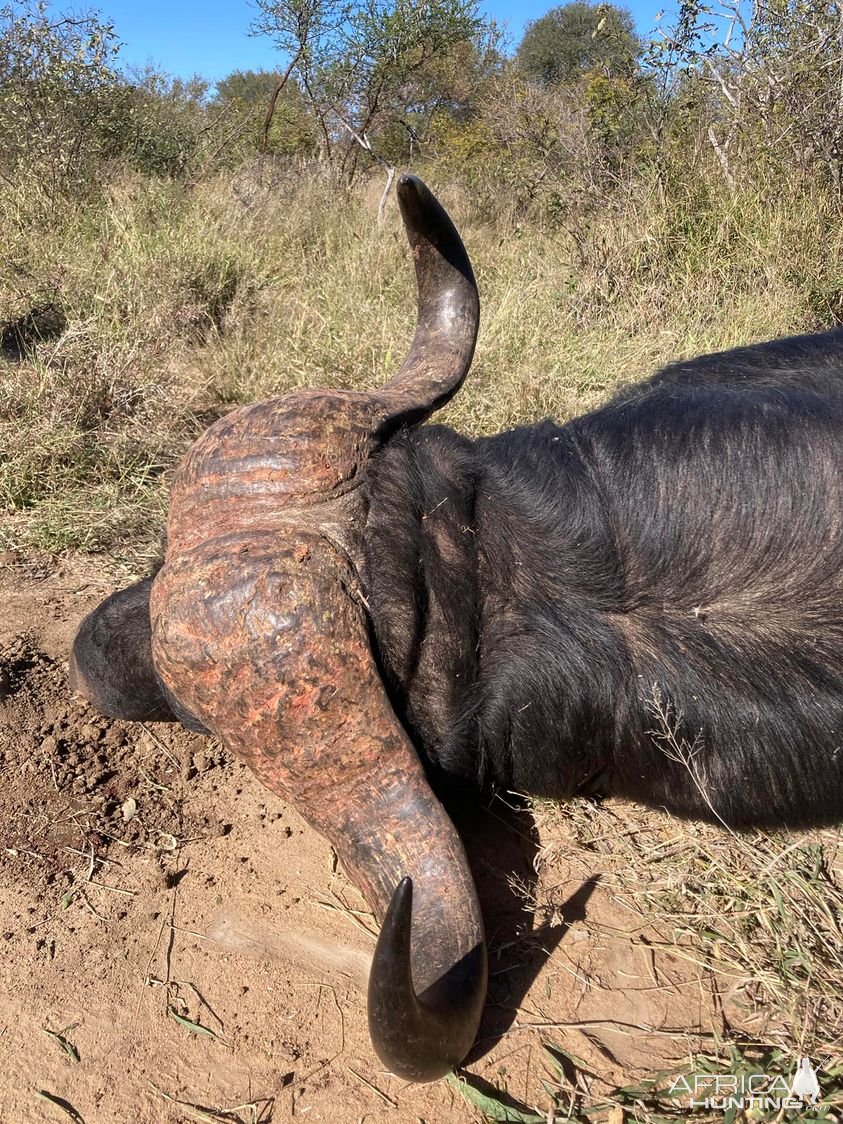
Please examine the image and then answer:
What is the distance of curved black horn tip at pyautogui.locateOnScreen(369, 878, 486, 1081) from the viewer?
4.40 ft

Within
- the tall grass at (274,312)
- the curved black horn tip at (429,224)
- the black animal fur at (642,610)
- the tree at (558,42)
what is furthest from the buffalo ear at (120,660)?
the tree at (558,42)

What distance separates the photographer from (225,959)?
7.53ft

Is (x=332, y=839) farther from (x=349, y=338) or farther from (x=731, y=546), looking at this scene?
(x=349, y=338)

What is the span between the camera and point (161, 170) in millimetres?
10977

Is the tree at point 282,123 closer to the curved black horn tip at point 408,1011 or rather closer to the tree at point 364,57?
the tree at point 364,57

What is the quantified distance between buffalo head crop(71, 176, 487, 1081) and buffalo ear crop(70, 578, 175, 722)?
0.40 m

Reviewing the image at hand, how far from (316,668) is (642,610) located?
2.88ft

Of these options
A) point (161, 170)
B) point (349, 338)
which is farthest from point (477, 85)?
point (349, 338)

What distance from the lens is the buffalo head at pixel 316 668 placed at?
1.64 m

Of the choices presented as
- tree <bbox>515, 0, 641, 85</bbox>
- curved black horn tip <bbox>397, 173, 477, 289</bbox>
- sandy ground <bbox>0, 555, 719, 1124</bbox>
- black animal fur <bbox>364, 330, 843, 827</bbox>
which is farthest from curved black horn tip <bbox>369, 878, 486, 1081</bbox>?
tree <bbox>515, 0, 641, 85</bbox>

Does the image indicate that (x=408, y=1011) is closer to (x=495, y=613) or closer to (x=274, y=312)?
(x=495, y=613)

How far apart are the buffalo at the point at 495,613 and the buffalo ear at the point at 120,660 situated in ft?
0.06

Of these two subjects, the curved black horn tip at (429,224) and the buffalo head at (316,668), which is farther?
the curved black horn tip at (429,224)

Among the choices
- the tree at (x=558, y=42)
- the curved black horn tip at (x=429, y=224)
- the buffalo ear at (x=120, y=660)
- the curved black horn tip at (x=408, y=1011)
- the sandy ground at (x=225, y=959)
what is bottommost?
the sandy ground at (x=225, y=959)
